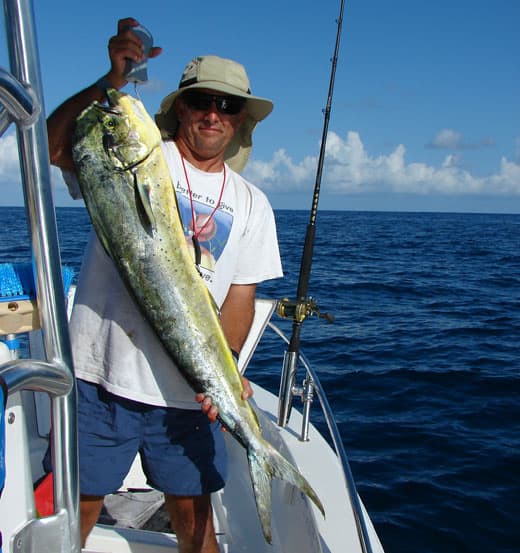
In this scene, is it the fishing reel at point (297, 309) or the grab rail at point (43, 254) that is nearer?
the grab rail at point (43, 254)

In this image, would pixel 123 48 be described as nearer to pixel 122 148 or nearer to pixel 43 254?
pixel 122 148

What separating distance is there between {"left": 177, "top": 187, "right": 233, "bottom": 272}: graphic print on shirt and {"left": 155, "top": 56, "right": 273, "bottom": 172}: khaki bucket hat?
0.37 meters

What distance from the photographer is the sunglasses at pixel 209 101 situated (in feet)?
6.92

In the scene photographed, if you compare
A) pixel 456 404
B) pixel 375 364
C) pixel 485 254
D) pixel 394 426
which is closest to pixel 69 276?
pixel 394 426

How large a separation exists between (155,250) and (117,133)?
374 mm

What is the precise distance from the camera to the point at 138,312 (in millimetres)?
2012

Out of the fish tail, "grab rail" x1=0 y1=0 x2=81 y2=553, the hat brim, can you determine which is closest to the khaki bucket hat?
the hat brim

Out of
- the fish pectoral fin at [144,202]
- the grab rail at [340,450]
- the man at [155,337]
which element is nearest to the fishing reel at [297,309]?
the grab rail at [340,450]

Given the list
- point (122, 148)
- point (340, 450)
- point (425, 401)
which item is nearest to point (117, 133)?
point (122, 148)

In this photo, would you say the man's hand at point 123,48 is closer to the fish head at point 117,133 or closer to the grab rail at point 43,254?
the fish head at point 117,133

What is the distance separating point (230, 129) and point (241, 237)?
414 mm

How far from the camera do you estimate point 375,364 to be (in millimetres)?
8336

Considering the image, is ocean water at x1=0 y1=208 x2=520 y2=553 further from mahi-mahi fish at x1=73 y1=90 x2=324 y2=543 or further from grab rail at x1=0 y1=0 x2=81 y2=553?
grab rail at x1=0 y1=0 x2=81 y2=553

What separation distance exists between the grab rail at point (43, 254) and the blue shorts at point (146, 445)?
0.82 m
